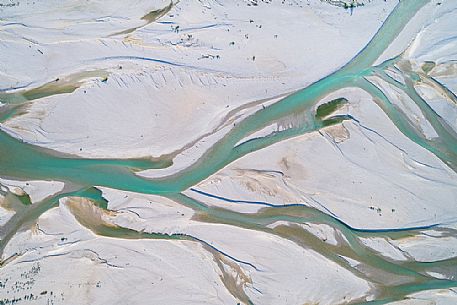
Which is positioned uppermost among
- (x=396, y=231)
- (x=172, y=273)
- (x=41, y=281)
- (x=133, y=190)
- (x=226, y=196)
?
(x=396, y=231)

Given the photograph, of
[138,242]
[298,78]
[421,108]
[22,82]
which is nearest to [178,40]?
[298,78]

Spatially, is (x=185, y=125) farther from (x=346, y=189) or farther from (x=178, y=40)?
(x=346, y=189)

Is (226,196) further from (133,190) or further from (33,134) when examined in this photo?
(33,134)

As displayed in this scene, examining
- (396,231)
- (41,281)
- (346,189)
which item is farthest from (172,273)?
(396,231)

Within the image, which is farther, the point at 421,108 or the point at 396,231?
the point at 421,108

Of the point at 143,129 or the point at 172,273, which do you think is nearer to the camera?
the point at 172,273

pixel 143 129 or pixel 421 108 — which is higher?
pixel 421 108
